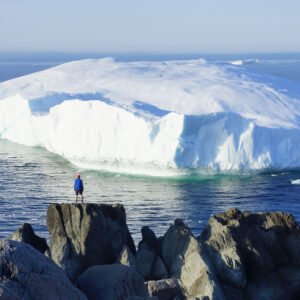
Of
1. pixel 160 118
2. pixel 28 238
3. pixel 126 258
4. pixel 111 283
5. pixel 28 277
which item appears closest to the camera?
pixel 28 277

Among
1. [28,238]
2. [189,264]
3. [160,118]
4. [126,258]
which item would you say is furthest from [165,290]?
[160,118]

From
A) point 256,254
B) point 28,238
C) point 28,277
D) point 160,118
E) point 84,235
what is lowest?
point 160,118

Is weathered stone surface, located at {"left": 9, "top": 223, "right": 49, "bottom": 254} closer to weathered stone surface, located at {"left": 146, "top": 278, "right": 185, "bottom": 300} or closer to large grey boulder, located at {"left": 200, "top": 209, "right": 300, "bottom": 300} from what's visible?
large grey boulder, located at {"left": 200, "top": 209, "right": 300, "bottom": 300}

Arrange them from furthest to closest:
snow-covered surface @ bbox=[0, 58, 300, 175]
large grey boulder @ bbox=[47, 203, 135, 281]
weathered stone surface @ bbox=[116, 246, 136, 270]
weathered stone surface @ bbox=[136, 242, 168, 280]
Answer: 1. snow-covered surface @ bbox=[0, 58, 300, 175]
2. weathered stone surface @ bbox=[136, 242, 168, 280]
3. large grey boulder @ bbox=[47, 203, 135, 281]
4. weathered stone surface @ bbox=[116, 246, 136, 270]

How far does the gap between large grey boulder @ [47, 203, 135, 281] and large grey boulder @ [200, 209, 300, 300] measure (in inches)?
78.9

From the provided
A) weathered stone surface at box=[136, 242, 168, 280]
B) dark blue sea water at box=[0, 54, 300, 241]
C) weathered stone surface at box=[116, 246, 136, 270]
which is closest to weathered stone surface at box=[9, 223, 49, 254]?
weathered stone surface at box=[116, 246, 136, 270]

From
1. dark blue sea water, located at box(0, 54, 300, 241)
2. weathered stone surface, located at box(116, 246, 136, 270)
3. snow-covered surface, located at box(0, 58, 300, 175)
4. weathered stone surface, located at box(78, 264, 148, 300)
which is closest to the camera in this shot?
weathered stone surface, located at box(78, 264, 148, 300)

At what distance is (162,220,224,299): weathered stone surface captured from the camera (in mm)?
15758

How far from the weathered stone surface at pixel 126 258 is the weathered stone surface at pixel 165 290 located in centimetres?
236

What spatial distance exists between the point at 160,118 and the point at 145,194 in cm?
642

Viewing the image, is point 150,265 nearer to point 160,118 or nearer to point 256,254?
point 256,254

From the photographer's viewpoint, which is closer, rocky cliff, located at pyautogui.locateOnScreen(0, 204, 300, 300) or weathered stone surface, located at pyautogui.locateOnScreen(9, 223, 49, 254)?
rocky cliff, located at pyautogui.locateOnScreen(0, 204, 300, 300)

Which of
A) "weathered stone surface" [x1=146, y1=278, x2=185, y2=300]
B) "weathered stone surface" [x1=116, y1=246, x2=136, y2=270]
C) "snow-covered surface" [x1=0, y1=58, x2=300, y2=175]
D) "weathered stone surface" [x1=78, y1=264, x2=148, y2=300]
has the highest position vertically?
"weathered stone surface" [x1=78, y1=264, x2=148, y2=300]

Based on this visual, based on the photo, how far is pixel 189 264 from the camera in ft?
55.3
